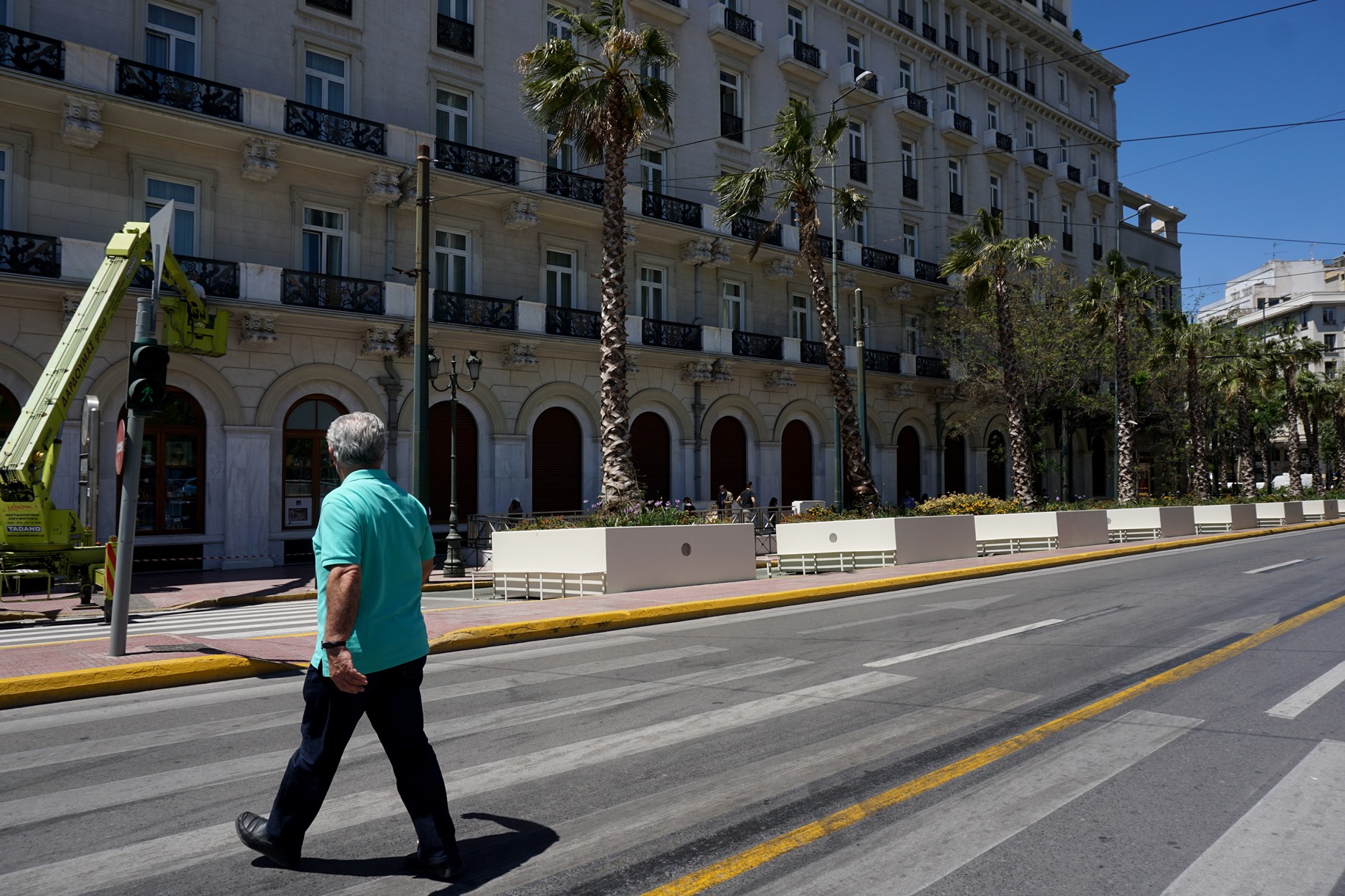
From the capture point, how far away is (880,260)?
36.2m

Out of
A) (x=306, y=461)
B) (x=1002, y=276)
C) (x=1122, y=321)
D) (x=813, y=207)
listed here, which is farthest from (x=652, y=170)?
(x=1122, y=321)

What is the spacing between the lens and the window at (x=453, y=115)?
25.5 m

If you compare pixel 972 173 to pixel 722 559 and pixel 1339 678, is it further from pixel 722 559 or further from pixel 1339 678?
pixel 1339 678

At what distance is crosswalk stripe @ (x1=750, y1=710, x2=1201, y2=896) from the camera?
3.53 metres

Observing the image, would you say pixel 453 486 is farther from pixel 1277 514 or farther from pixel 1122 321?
pixel 1277 514

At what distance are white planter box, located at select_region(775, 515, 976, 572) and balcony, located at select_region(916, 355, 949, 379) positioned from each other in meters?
18.6

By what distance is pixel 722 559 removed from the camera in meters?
15.9

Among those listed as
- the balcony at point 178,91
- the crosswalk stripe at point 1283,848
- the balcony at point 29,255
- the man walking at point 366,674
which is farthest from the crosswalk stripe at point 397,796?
the balcony at point 178,91

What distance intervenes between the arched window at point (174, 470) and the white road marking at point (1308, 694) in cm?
2081

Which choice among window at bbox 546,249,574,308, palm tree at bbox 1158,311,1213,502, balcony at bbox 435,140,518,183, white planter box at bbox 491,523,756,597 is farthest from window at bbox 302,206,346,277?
palm tree at bbox 1158,311,1213,502

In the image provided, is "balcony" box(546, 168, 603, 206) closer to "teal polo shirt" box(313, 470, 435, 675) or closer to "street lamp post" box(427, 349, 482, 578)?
"street lamp post" box(427, 349, 482, 578)

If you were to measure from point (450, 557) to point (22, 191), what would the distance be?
36.7 feet

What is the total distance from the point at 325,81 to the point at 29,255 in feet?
26.8

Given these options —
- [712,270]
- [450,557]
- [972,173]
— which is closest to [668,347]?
[712,270]
